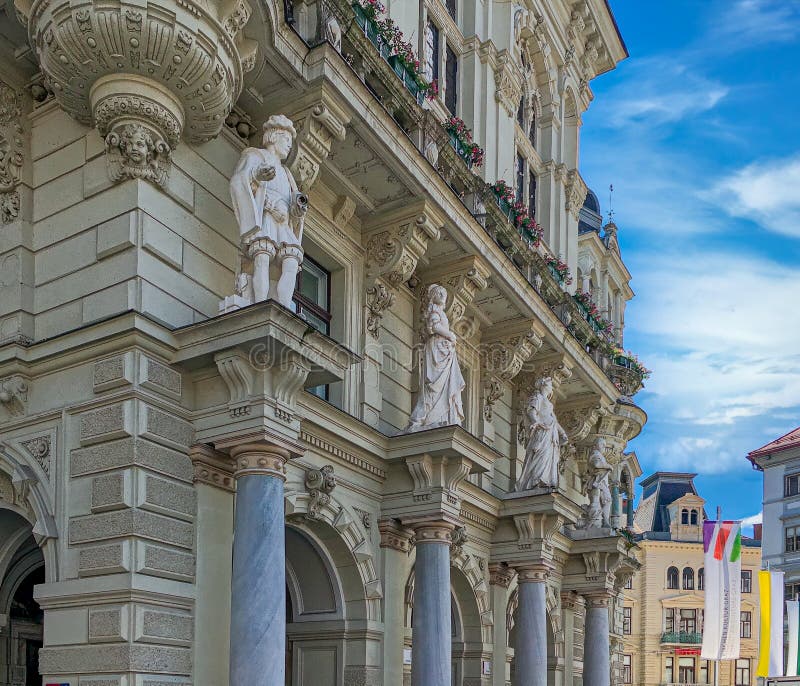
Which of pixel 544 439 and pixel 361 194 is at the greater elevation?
pixel 361 194

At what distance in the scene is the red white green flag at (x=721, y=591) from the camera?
3356cm

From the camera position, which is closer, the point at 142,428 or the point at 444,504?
the point at 142,428

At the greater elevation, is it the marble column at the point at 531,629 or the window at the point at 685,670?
the marble column at the point at 531,629

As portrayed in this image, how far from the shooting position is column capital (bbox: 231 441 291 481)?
11.8 m

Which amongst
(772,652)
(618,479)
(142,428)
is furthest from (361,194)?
(772,652)

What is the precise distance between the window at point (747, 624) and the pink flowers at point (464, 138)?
58254mm

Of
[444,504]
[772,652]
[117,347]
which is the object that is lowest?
[772,652]

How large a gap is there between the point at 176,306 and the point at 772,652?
41.5 m

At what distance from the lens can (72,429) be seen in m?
12.1

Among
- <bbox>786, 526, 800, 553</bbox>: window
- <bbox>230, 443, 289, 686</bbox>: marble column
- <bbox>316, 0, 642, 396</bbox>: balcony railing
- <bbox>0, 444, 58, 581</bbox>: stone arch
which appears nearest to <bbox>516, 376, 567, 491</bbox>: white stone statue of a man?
<bbox>316, 0, 642, 396</bbox>: balcony railing

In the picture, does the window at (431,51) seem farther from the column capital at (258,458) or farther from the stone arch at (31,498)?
the stone arch at (31,498)

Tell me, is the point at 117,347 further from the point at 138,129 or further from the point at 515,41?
the point at 515,41

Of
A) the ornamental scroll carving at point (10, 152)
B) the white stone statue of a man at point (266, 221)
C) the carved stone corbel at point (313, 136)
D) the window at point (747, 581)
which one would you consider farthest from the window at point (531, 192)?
the window at point (747, 581)

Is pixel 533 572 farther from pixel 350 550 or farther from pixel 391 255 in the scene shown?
pixel 391 255
